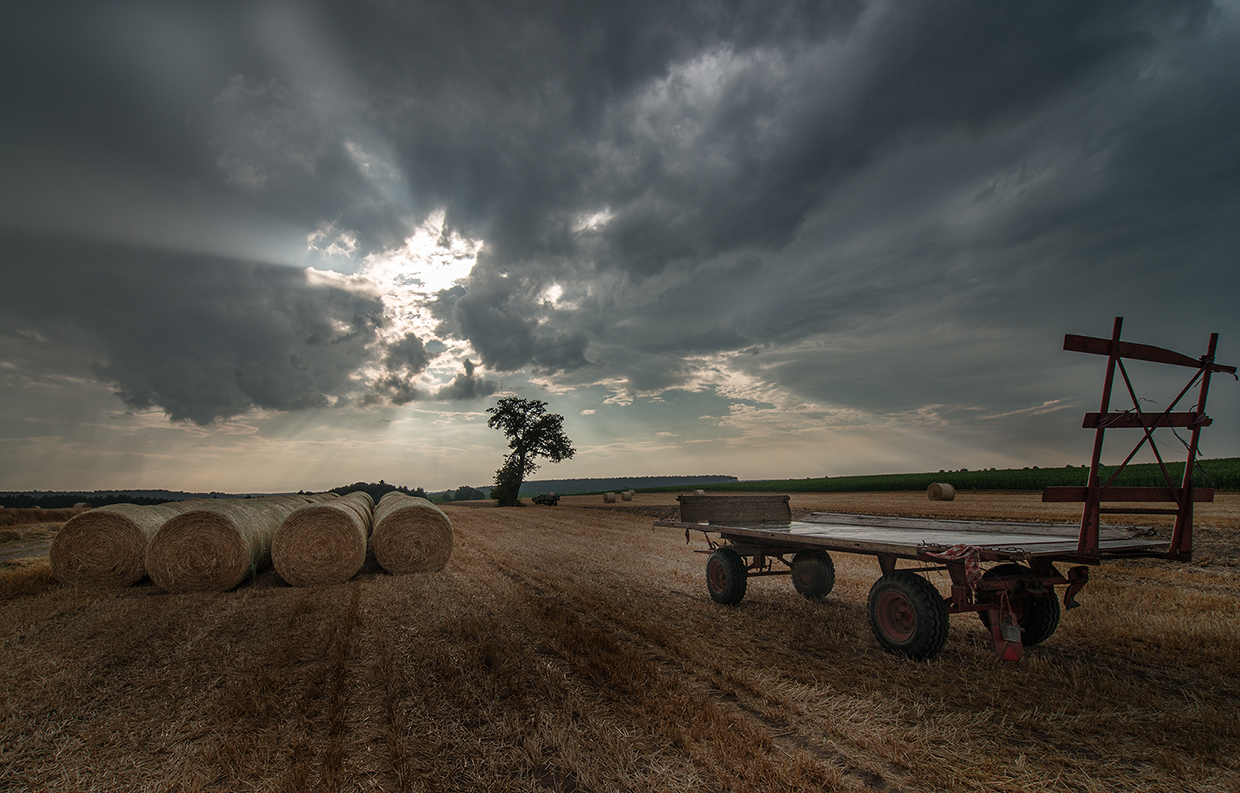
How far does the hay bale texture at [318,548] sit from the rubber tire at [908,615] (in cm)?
868

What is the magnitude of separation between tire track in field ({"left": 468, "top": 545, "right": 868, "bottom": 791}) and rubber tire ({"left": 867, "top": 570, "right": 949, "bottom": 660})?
→ 2018 millimetres

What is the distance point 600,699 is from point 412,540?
7458mm

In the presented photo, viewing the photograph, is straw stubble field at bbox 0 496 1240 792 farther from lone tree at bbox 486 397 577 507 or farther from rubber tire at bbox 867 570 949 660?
lone tree at bbox 486 397 577 507

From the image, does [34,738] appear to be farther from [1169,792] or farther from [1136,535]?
[1136,535]

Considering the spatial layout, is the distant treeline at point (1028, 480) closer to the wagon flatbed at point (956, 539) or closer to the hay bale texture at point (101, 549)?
the wagon flatbed at point (956, 539)

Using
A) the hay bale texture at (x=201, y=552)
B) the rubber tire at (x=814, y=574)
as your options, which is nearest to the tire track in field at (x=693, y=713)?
the rubber tire at (x=814, y=574)

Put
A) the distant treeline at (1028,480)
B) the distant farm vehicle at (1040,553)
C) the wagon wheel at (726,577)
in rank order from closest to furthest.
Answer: the distant farm vehicle at (1040,553) → the wagon wheel at (726,577) → the distant treeline at (1028,480)

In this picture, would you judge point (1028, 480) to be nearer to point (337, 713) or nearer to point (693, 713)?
point (693, 713)

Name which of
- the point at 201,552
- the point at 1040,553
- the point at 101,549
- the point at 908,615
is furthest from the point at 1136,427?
the point at 101,549

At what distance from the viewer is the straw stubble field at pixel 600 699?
3.37m

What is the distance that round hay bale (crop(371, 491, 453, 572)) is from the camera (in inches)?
416

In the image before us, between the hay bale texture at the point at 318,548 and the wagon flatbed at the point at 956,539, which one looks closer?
the wagon flatbed at the point at 956,539

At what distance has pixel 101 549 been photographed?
9156 mm

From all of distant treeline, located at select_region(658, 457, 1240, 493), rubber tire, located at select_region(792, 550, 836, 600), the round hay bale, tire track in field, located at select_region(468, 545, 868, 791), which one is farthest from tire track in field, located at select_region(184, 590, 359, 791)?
distant treeline, located at select_region(658, 457, 1240, 493)
